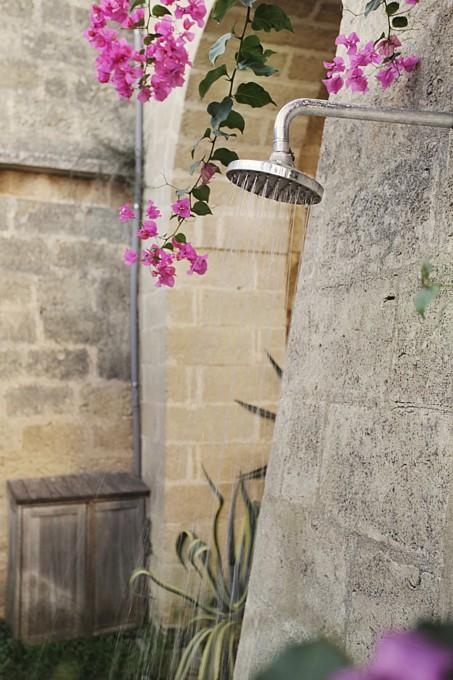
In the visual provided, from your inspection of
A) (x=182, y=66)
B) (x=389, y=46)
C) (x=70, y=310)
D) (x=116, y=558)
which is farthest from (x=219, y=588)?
(x=389, y=46)

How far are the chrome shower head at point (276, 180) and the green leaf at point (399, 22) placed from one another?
0.38 meters

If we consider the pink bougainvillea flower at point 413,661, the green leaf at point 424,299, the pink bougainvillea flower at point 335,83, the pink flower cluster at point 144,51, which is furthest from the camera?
the pink flower cluster at point 144,51

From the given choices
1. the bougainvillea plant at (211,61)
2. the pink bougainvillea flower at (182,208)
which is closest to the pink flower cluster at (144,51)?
the bougainvillea plant at (211,61)

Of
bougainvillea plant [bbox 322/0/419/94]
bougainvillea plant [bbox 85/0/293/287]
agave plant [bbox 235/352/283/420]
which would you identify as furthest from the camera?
agave plant [bbox 235/352/283/420]

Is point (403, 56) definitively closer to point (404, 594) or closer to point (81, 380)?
point (404, 594)

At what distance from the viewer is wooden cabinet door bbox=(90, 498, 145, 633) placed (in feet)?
12.3

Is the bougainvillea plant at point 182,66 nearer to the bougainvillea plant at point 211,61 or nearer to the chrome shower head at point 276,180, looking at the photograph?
the bougainvillea plant at point 211,61

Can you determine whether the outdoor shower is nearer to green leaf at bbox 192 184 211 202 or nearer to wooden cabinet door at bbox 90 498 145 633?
green leaf at bbox 192 184 211 202

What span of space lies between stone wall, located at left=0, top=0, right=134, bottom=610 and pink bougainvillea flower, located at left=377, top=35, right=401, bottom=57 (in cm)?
288

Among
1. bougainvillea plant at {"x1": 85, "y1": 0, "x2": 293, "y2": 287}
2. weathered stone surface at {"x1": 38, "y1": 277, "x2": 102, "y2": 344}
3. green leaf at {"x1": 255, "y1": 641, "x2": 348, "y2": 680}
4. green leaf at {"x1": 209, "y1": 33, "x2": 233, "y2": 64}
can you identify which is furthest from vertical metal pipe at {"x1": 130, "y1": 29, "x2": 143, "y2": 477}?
green leaf at {"x1": 255, "y1": 641, "x2": 348, "y2": 680}

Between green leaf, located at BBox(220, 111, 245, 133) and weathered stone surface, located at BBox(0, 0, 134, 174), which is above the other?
weathered stone surface, located at BBox(0, 0, 134, 174)

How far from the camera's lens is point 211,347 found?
3.69m

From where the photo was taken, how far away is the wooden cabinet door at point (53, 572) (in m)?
3.62

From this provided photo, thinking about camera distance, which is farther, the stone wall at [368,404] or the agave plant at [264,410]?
the agave plant at [264,410]
